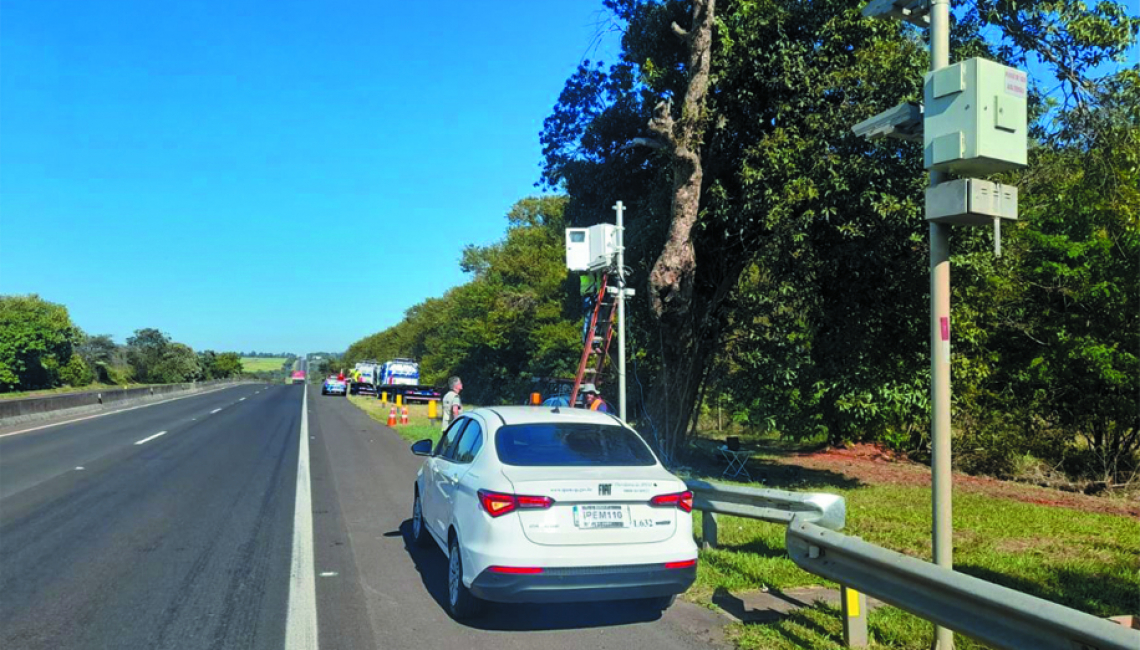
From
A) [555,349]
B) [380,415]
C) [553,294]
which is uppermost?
[553,294]

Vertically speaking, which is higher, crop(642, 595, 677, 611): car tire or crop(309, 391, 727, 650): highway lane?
crop(642, 595, 677, 611): car tire

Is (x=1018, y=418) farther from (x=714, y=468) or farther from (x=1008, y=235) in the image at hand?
(x=714, y=468)

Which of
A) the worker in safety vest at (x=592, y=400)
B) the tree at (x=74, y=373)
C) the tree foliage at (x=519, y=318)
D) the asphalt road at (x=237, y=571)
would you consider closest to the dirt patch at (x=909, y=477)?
the worker in safety vest at (x=592, y=400)

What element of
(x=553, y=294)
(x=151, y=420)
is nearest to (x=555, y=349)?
(x=553, y=294)

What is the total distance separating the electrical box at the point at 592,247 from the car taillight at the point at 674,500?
6433 millimetres

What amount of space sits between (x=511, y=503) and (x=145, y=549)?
493 cm

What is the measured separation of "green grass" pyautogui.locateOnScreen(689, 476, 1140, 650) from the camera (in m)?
5.34

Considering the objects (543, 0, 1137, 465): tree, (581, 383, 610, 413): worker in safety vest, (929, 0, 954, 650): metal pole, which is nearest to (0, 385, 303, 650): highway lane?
(929, 0, 954, 650): metal pole

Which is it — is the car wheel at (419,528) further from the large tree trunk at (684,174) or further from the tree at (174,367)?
the tree at (174,367)

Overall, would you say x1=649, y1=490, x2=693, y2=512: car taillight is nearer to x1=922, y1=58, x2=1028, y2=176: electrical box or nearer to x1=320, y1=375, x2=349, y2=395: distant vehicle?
x1=922, y1=58, x2=1028, y2=176: electrical box

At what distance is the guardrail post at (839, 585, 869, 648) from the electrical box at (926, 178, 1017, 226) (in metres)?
2.52

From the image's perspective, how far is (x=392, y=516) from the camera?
9.82m

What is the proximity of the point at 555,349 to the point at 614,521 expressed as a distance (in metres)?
37.6

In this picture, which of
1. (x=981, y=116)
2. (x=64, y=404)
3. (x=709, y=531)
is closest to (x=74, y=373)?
(x=64, y=404)
